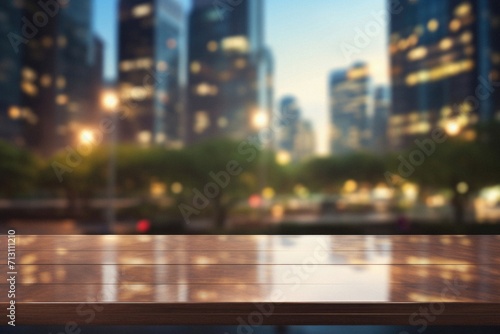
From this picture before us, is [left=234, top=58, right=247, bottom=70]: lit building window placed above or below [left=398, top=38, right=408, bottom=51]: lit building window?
below

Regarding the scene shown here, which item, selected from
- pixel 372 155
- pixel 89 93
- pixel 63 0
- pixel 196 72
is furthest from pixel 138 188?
pixel 63 0

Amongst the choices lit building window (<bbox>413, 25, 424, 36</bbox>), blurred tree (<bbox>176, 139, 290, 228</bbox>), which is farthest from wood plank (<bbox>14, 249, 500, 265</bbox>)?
lit building window (<bbox>413, 25, 424, 36</bbox>)

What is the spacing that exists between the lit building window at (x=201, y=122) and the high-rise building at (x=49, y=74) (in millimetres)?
15959

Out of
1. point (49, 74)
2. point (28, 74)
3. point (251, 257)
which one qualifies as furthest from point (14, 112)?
point (251, 257)

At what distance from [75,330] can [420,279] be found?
3.01m

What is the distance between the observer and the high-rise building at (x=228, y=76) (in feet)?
164

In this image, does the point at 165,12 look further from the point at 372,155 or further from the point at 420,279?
the point at 420,279

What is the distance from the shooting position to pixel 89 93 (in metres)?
55.6

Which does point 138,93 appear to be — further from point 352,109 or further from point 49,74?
point 352,109

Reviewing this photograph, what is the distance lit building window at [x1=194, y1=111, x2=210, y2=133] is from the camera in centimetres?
5006

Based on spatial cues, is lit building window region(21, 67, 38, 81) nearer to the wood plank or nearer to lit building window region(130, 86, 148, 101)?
lit building window region(130, 86, 148, 101)

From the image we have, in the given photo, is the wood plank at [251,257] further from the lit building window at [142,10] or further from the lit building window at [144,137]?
the lit building window at [142,10]

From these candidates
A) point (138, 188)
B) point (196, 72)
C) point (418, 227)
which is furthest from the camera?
point (196, 72)

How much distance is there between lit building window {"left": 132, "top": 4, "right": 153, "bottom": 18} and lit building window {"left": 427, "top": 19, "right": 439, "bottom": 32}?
44.2m
